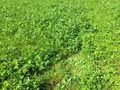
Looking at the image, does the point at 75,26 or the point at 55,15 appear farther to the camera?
the point at 55,15

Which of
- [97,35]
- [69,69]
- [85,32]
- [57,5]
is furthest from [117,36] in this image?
[57,5]

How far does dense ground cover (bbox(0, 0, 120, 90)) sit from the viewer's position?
564 centimetres

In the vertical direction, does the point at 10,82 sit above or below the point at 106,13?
below

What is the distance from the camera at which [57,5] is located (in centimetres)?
1164

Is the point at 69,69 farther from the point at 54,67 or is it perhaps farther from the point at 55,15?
the point at 55,15

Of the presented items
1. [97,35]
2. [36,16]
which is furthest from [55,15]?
[97,35]

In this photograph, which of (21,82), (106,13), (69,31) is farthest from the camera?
(106,13)

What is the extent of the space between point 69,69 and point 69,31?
1914 millimetres

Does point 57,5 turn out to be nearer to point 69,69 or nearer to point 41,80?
point 69,69

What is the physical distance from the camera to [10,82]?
5.41 metres

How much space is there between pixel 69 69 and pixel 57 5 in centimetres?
590

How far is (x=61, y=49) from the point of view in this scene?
7.29m

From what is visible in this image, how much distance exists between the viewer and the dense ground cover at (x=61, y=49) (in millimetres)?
5641

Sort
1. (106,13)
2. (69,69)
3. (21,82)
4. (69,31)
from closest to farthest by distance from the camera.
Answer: (21,82) → (69,69) → (69,31) → (106,13)
